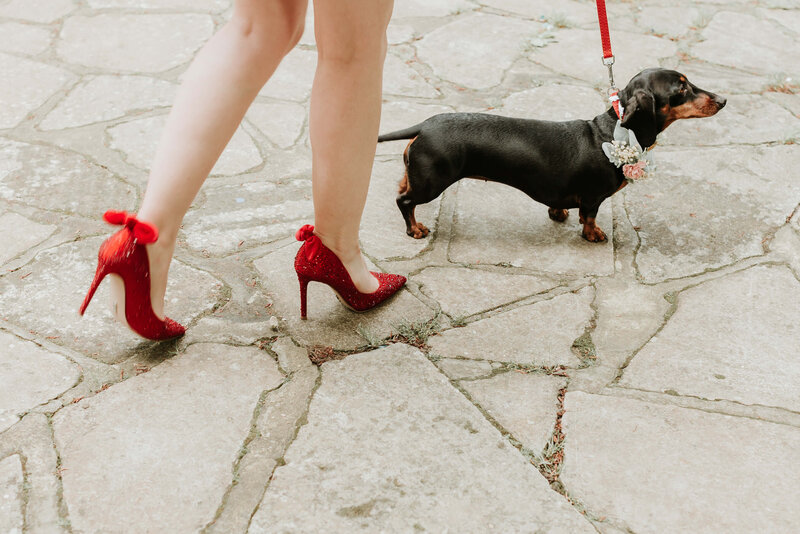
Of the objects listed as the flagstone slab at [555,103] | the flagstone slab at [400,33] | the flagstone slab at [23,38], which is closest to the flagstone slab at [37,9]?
the flagstone slab at [23,38]

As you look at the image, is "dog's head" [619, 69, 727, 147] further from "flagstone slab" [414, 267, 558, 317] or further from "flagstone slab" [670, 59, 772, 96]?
"flagstone slab" [670, 59, 772, 96]

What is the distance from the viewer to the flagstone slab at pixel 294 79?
3.43m

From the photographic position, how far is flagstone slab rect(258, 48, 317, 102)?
343 cm

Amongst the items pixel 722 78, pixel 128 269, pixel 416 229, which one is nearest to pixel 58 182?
pixel 128 269

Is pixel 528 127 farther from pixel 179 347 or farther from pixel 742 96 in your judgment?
pixel 742 96

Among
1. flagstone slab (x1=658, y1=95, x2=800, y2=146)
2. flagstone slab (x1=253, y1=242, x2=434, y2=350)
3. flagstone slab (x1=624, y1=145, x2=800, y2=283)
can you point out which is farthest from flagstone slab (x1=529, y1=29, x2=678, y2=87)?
flagstone slab (x1=253, y1=242, x2=434, y2=350)

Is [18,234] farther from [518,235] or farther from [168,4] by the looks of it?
[168,4]

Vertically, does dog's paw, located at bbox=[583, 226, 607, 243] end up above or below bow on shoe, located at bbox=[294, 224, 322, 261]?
below

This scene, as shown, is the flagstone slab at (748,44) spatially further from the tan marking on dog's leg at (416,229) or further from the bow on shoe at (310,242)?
the bow on shoe at (310,242)

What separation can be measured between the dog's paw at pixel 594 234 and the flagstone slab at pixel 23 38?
2.69 meters

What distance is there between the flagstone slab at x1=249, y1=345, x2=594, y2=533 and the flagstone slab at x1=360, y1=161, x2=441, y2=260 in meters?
0.64

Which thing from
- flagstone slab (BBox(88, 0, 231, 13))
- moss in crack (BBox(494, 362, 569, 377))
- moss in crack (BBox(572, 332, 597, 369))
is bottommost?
moss in crack (BBox(572, 332, 597, 369))

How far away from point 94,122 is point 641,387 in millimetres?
2383

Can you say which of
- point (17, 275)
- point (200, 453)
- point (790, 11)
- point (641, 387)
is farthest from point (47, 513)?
point (790, 11)
